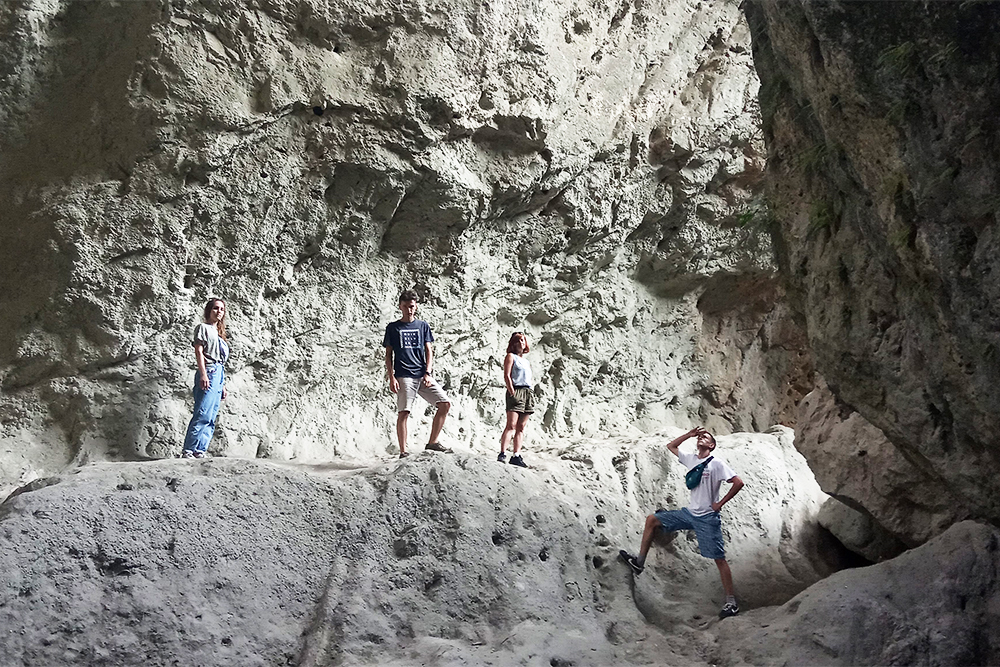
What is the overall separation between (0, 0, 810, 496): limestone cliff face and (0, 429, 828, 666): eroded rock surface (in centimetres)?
180

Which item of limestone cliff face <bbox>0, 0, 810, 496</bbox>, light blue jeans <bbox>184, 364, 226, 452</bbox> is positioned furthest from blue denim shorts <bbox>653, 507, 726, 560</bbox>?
light blue jeans <bbox>184, 364, 226, 452</bbox>

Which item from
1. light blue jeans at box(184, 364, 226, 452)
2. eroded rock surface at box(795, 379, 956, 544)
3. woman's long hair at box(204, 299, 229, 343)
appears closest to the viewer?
eroded rock surface at box(795, 379, 956, 544)

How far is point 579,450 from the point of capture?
7711mm

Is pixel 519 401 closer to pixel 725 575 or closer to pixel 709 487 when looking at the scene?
pixel 709 487

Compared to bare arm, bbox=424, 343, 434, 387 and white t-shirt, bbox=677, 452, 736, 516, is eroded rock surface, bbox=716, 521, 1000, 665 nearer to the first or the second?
white t-shirt, bbox=677, 452, 736, 516

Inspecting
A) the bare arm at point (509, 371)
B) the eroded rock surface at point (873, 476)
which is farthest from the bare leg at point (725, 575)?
Answer: the bare arm at point (509, 371)

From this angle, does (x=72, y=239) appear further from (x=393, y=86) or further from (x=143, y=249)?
(x=393, y=86)

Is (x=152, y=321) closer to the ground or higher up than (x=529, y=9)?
closer to the ground

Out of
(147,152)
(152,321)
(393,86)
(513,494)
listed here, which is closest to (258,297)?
(152,321)

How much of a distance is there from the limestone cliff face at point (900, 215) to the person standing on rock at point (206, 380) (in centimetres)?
405

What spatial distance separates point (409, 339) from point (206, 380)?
4.83 feet

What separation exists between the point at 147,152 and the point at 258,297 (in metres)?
1.44

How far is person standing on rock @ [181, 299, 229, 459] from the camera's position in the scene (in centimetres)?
623

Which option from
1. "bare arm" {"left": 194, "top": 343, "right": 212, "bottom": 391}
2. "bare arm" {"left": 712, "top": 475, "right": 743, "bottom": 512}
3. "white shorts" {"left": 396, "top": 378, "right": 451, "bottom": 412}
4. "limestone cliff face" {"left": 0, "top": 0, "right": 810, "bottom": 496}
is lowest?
"bare arm" {"left": 712, "top": 475, "right": 743, "bottom": 512}
